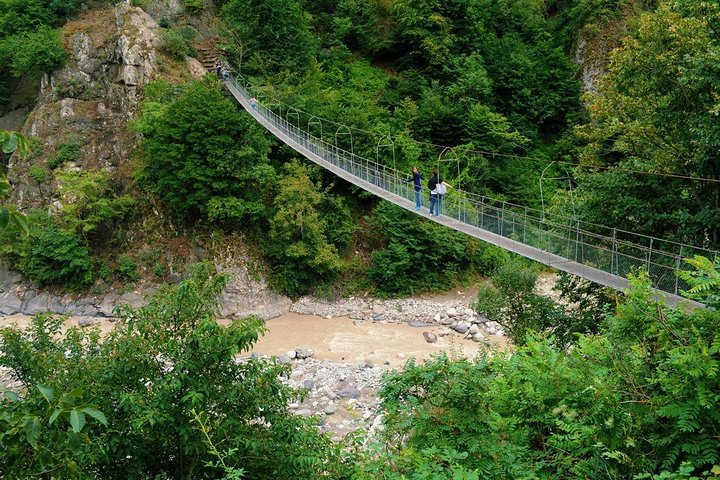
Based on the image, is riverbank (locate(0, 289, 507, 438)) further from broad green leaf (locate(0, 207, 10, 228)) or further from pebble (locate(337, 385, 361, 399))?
broad green leaf (locate(0, 207, 10, 228))

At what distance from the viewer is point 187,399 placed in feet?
11.3

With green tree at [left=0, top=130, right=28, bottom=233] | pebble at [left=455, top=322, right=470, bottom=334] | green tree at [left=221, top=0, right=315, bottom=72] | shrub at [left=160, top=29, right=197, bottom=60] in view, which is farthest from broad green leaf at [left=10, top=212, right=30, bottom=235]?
shrub at [left=160, top=29, right=197, bottom=60]

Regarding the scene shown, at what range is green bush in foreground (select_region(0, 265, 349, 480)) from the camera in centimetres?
351

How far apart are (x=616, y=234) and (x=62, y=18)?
862 inches

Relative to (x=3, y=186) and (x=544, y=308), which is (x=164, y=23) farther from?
(x=3, y=186)

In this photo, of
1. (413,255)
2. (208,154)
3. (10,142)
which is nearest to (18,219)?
(10,142)

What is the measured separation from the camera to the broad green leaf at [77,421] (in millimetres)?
1389

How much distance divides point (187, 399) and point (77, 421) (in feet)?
7.05

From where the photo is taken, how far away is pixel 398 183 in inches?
475

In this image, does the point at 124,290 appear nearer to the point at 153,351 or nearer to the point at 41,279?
the point at 41,279

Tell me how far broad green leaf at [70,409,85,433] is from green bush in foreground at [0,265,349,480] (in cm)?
194

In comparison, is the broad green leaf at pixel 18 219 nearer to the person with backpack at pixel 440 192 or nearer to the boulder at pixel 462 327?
the person with backpack at pixel 440 192

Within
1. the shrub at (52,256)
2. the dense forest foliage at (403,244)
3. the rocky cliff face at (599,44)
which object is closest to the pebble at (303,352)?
the dense forest foliage at (403,244)

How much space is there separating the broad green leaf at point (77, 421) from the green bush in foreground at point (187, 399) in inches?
76.4
